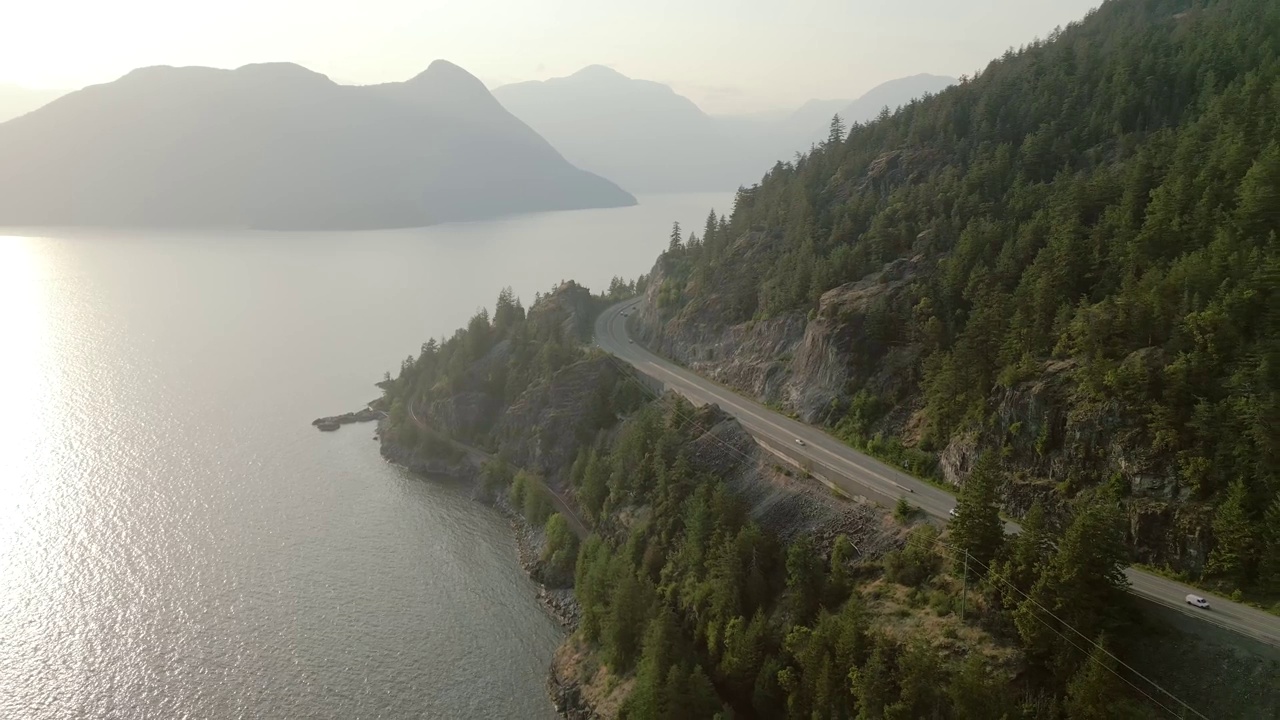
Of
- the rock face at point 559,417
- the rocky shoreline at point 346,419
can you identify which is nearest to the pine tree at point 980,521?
the rock face at point 559,417

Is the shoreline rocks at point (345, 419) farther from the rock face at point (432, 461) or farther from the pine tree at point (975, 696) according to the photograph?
the pine tree at point (975, 696)

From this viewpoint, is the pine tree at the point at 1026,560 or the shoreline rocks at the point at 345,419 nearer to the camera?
the pine tree at the point at 1026,560

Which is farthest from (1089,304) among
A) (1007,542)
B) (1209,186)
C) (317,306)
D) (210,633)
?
(317,306)

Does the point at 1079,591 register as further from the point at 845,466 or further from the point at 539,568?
the point at 539,568

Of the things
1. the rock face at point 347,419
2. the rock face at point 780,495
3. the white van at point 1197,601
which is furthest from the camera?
the rock face at point 347,419

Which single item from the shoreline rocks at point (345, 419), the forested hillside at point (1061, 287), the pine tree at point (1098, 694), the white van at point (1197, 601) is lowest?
the shoreline rocks at point (345, 419)

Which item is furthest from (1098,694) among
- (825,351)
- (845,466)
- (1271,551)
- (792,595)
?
(825,351)
